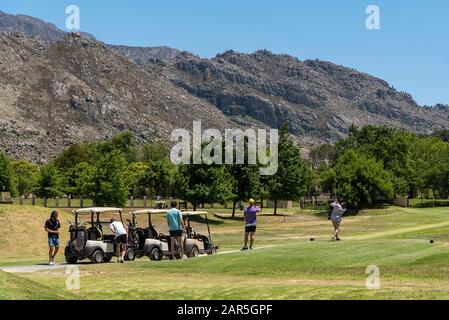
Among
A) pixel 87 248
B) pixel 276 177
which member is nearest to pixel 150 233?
pixel 87 248

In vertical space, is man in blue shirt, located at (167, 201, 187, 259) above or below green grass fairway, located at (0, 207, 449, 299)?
above

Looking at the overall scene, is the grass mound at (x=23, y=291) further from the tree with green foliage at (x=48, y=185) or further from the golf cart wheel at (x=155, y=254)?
the tree with green foliage at (x=48, y=185)

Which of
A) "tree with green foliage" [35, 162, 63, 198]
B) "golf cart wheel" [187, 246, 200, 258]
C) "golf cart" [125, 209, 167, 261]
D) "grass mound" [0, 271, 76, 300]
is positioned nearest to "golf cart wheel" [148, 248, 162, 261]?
"golf cart" [125, 209, 167, 261]

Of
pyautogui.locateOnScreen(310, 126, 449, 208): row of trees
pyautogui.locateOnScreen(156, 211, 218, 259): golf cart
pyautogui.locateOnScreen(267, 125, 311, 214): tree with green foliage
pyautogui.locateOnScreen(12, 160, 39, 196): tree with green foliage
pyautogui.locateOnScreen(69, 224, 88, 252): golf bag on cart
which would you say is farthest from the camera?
pyautogui.locateOnScreen(12, 160, 39, 196): tree with green foliage

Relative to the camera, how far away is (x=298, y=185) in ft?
305

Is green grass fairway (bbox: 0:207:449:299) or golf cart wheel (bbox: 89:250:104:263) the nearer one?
green grass fairway (bbox: 0:207:449:299)

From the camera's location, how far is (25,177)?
138 m

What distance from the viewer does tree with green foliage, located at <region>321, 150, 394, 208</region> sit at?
96.4 m

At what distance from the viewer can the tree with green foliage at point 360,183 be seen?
9644cm

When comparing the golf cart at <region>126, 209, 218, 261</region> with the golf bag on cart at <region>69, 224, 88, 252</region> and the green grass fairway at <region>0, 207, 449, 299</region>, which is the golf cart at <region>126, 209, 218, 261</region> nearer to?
the golf bag on cart at <region>69, 224, 88, 252</region>

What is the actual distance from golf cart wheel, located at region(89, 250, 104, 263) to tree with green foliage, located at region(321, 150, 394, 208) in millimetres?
70696

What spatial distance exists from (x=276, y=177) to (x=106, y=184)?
81.2 feet

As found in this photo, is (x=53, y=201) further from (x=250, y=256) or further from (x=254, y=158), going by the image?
(x=250, y=256)
